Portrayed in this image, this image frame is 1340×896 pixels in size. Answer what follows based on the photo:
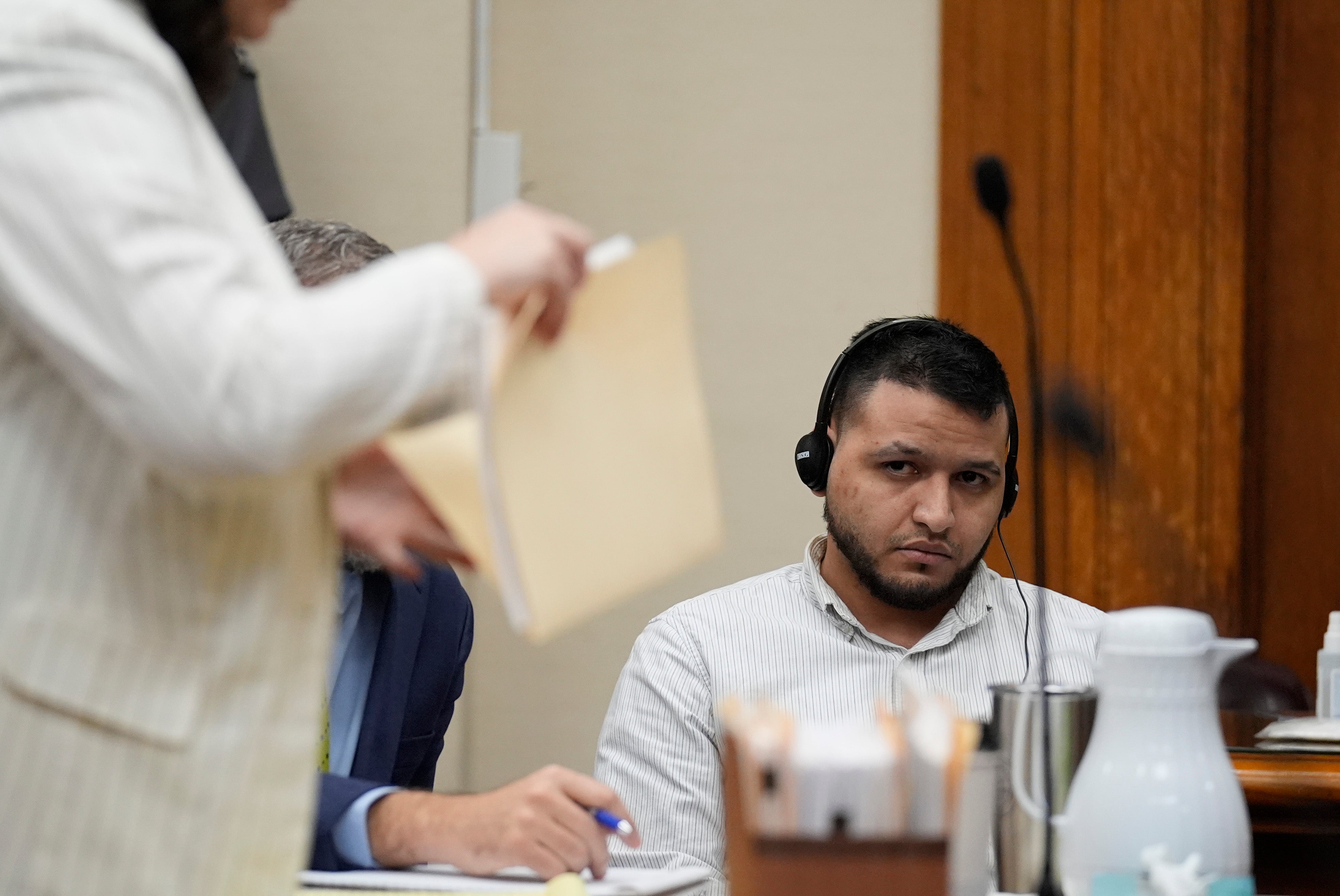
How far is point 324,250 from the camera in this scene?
4.62ft

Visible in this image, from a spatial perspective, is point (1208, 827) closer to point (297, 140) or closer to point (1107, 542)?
point (1107, 542)

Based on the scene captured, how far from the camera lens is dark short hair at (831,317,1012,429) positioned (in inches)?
71.4

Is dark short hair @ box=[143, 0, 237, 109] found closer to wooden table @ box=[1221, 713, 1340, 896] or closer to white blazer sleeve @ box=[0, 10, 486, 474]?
white blazer sleeve @ box=[0, 10, 486, 474]

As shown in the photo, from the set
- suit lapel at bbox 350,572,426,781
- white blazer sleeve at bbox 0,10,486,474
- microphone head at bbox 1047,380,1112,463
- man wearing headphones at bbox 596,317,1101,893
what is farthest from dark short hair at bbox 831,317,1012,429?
white blazer sleeve at bbox 0,10,486,474

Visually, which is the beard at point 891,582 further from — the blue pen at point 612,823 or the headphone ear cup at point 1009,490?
the blue pen at point 612,823

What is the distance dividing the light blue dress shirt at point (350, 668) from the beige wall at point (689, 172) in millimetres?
958

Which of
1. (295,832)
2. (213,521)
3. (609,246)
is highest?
(609,246)

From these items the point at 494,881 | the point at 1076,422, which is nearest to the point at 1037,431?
the point at 1076,422

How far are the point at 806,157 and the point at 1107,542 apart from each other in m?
0.80

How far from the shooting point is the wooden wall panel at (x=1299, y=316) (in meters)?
2.37

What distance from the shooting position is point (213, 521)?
26.1 inches

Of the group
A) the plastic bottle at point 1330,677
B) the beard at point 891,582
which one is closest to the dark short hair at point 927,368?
the beard at point 891,582

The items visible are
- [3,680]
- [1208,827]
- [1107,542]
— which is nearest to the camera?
[3,680]

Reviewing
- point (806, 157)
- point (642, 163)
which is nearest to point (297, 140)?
point (642, 163)
